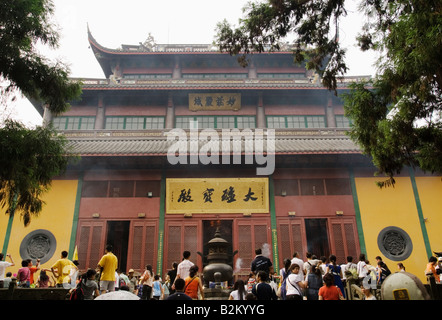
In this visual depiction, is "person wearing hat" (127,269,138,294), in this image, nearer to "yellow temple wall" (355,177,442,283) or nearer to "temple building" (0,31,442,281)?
"temple building" (0,31,442,281)

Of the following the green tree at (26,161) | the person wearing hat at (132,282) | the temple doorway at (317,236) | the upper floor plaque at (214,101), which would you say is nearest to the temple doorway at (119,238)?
the person wearing hat at (132,282)

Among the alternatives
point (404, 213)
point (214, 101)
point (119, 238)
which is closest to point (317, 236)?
point (404, 213)

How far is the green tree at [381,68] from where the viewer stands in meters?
4.95

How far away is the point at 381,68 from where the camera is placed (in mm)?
5668

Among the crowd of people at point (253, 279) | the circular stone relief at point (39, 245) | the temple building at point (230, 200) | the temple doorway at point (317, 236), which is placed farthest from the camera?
the temple doorway at point (317, 236)

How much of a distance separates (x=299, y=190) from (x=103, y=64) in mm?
13009

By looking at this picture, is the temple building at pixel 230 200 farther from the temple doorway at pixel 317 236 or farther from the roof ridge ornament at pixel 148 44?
the roof ridge ornament at pixel 148 44

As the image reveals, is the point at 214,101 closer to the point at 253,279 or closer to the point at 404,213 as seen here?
the point at 404,213

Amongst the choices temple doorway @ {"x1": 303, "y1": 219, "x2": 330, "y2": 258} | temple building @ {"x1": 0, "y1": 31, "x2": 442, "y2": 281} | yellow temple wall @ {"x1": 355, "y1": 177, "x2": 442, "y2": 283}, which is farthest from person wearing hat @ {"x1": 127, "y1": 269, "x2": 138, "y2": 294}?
yellow temple wall @ {"x1": 355, "y1": 177, "x2": 442, "y2": 283}

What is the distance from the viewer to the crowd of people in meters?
4.94

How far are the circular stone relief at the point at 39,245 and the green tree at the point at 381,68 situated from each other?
969 cm

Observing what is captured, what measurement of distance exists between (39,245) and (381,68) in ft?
39.0

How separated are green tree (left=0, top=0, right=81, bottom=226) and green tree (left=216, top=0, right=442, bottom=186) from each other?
3.21 metres

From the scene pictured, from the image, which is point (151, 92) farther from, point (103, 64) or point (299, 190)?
point (299, 190)
